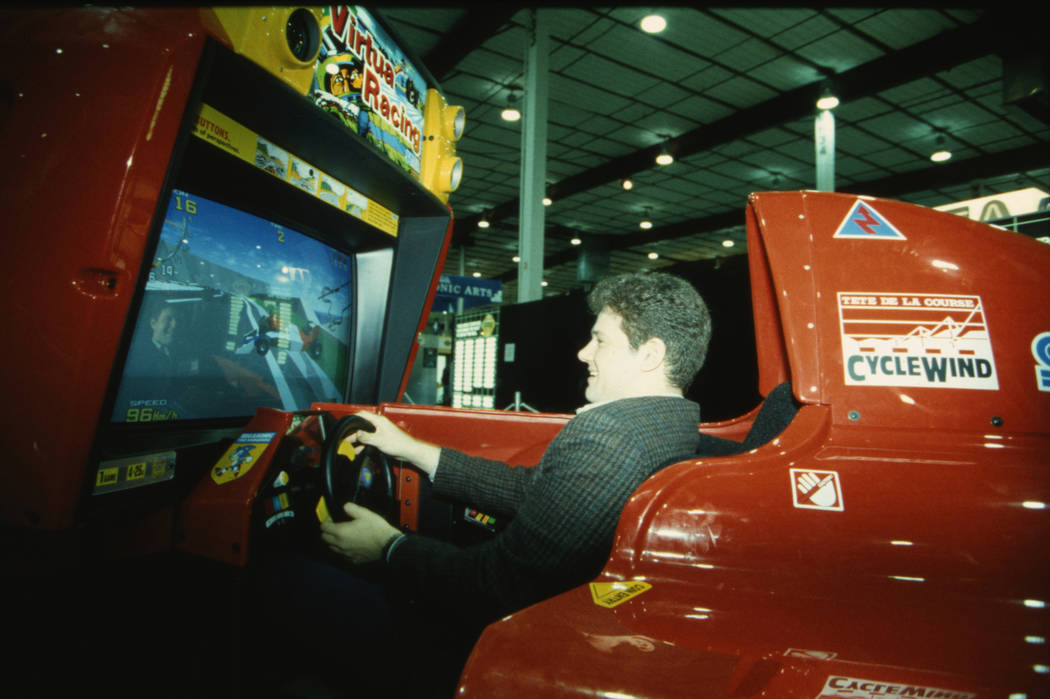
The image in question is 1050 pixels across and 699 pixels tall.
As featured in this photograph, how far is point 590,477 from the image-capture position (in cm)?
106

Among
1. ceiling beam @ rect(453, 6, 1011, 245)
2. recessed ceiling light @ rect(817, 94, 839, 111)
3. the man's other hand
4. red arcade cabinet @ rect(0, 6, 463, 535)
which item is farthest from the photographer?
recessed ceiling light @ rect(817, 94, 839, 111)

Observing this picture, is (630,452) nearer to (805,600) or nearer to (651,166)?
(805,600)

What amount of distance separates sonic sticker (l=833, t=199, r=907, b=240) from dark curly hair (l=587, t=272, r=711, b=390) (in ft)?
1.38

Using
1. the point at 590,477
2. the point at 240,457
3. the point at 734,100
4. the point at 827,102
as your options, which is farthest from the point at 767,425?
the point at 734,100

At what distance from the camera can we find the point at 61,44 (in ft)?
3.98

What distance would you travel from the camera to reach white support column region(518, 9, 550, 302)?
5395 mm

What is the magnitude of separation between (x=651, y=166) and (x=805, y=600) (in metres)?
8.83

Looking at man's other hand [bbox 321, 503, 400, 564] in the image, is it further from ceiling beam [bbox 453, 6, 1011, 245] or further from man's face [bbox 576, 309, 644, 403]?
ceiling beam [bbox 453, 6, 1011, 245]

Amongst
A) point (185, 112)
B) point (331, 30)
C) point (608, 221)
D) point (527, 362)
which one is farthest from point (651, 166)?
point (185, 112)

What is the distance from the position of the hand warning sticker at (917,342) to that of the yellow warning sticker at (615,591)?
546 mm

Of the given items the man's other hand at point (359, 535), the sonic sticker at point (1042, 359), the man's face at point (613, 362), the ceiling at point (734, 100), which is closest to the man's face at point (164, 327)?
the man's other hand at point (359, 535)

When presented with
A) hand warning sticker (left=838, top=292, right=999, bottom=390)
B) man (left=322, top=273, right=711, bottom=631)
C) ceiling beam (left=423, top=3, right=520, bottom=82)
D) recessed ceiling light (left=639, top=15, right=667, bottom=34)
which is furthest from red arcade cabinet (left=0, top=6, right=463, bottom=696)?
recessed ceiling light (left=639, top=15, right=667, bottom=34)

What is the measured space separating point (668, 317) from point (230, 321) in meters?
1.48

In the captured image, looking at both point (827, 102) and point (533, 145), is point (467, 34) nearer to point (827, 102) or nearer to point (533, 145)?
point (533, 145)
